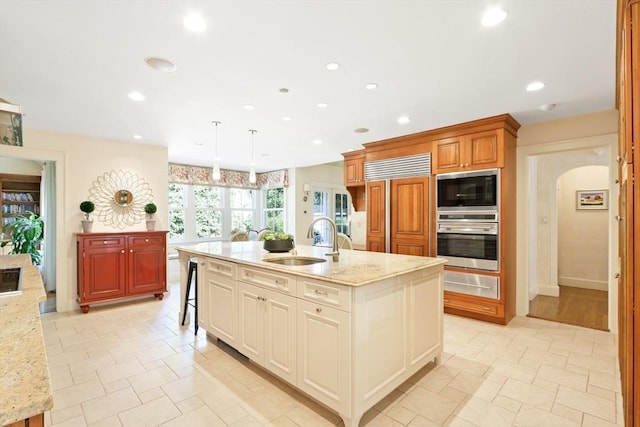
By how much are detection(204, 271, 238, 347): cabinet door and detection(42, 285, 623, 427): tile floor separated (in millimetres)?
191

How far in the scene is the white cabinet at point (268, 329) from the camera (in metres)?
2.16

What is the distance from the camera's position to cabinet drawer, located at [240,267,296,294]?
85.1 inches

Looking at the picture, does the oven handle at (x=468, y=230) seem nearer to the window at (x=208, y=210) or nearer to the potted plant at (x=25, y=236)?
the window at (x=208, y=210)

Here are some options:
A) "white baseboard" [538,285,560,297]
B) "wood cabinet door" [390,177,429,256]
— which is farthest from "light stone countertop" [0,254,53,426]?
"white baseboard" [538,285,560,297]

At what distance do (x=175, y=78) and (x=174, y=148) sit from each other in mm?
2907

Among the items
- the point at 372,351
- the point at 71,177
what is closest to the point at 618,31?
the point at 372,351

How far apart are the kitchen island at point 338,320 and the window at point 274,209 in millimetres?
4750

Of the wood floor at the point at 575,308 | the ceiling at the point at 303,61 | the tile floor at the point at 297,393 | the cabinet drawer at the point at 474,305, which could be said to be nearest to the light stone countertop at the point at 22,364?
the tile floor at the point at 297,393

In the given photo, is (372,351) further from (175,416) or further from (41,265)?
(41,265)

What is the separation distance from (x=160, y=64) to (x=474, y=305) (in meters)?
4.03

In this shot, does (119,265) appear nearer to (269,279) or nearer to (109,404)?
(109,404)

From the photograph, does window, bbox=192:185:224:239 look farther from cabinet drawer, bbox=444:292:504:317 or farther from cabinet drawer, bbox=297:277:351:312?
cabinet drawer, bbox=297:277:351:312

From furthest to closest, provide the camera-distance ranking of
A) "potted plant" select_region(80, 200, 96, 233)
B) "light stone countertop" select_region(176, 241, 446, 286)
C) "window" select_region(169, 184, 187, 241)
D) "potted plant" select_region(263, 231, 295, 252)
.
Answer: "window" select_region(169, 184, 187, 241)
"potted plant" select_region(80, 200, 96, 233)
"potted plant" select_region(263, 231, 295, 252)
"light stone countertop" select_region(176, 241, 446, 286)

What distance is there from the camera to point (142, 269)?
181 inches
